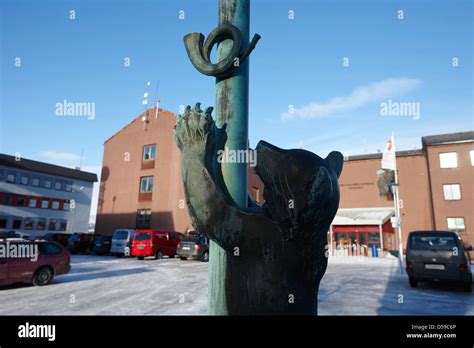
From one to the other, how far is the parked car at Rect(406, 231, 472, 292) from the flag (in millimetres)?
9656

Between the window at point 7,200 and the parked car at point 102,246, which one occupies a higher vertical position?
the window at point 7,200

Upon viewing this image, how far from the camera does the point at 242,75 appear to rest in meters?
1.75

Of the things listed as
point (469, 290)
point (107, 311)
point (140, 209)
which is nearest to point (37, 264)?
point (107, 311)

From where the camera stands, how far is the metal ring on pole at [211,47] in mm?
1615

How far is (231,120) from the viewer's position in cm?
167

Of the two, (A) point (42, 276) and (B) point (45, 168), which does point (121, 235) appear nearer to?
(A) point (42, 276)

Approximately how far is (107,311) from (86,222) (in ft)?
137

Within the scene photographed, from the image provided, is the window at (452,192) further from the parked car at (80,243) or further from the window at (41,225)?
the window at (41,225)

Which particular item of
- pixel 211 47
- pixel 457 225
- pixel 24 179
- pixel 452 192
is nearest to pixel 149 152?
pixel 24 179

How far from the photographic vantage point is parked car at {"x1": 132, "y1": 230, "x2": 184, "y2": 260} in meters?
20.0

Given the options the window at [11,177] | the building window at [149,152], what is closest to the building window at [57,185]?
the window at [11,177]

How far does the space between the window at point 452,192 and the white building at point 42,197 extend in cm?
4284

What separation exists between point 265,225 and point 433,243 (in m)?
11.1

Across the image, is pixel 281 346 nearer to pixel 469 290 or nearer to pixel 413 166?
pixel 469 290
